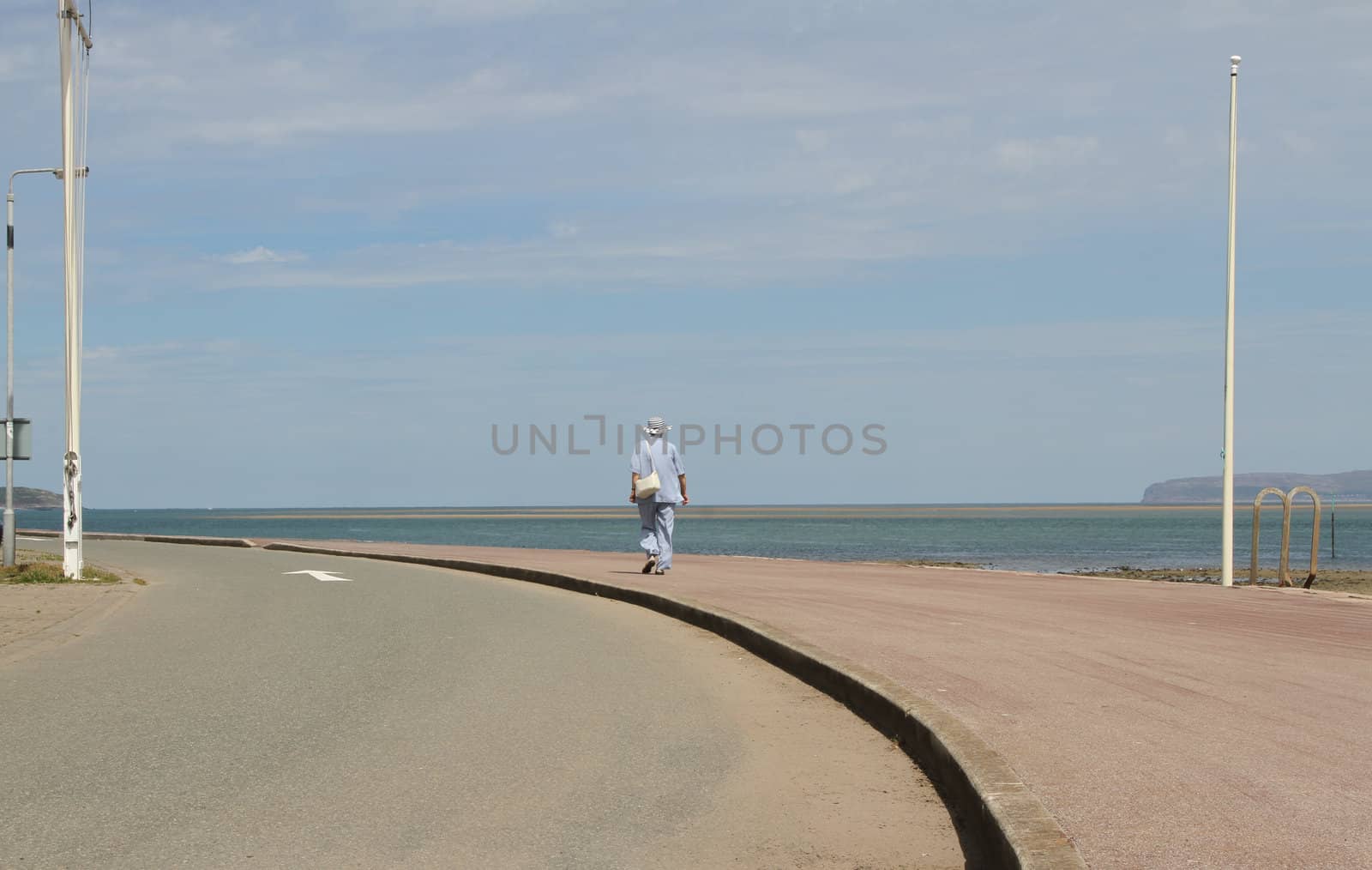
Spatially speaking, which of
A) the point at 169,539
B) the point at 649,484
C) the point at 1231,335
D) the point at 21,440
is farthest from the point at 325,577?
the point at 169,539

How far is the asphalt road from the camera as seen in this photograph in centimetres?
543

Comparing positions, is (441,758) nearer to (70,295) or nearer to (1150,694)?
(1150,694)

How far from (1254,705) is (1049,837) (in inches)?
139

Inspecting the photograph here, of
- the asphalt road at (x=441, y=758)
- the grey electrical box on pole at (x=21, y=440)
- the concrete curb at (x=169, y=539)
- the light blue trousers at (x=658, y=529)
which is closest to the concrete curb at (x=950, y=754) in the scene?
the asphalt road at (x=441, y=758)

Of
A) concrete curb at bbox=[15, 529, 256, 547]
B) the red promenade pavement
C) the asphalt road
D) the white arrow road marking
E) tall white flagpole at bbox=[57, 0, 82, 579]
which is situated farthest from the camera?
concrete curb at bbox=[15, 529, 256, 547]

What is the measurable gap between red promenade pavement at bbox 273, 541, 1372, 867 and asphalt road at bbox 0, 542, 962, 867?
0.66m

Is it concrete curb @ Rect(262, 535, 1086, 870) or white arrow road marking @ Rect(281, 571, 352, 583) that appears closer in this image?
concrete curb @ Rect(262, 535, 1086, 870)

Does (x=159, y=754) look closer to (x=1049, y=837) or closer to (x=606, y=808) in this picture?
(x=606, y=808)

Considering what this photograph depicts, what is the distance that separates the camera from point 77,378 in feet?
60.7

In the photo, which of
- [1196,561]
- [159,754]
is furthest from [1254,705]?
[1196,561]

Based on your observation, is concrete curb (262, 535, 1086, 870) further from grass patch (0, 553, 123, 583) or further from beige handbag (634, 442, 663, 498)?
grass patch (0, 553, 123, 583)

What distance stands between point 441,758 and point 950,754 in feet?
8.20

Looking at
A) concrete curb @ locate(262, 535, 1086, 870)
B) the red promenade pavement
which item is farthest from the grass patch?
concrete curb @ locate(262, 535, 1086, 870)

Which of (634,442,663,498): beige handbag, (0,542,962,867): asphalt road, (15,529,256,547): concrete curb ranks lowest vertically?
(15,529,256,547): concrete curb
